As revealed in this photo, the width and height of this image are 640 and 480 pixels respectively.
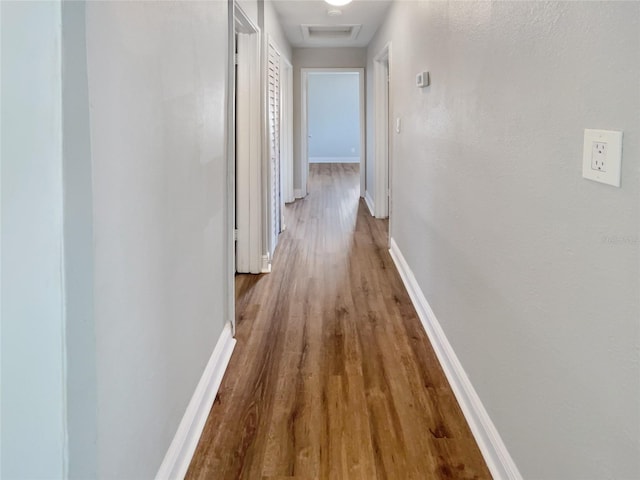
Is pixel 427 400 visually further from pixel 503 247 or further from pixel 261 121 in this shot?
pixel 261 121

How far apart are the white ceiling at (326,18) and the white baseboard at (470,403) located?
2795mm

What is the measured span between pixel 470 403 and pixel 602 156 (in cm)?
131

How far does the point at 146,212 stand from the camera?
1.37 m

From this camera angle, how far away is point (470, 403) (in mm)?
Result: 2035

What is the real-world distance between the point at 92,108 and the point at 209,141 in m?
1.14

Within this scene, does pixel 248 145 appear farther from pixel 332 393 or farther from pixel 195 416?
pixel 195 416

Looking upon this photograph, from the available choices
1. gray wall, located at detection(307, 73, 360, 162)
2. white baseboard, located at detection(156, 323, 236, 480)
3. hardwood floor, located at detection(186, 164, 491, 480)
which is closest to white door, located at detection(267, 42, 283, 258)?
hardwood floor, located at detection(186, 164, 491, 480)

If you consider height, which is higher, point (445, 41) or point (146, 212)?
point (445, 41)

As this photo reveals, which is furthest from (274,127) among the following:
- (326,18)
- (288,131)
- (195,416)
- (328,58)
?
(195,416)

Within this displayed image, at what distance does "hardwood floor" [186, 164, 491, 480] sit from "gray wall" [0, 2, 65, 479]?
942mm

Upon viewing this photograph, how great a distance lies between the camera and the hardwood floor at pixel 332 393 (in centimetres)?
179

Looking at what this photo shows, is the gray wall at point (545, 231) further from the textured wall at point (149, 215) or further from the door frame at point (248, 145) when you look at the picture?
the door frame at point (248, 145)

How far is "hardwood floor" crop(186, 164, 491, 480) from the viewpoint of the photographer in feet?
5.89

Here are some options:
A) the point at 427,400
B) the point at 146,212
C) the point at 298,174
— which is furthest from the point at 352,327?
the point at 298,174
